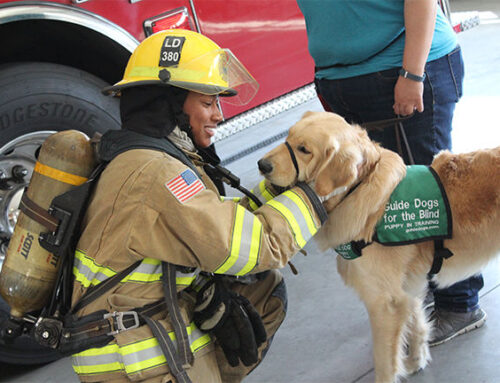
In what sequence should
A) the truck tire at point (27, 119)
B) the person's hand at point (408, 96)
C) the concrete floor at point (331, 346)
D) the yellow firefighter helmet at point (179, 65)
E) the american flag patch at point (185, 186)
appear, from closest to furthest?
the american flag patch at point (185, 186)
the yellow firefighter helmet at point (179, 65)
the person's hand at point (408, 96)
the concrete floor at point (331, 346)
the truck tire at point (27, 119)

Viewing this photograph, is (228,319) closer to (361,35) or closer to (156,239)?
(156,239)

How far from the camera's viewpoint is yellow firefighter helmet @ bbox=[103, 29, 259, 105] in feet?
6.45

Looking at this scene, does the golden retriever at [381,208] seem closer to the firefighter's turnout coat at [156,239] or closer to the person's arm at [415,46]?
the firefighter's turnout coat at [156,239]

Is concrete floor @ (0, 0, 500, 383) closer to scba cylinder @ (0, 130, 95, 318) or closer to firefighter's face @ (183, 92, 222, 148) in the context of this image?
scba cylinder @ (0, 130, 95, 318)

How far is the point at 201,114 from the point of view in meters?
2.08

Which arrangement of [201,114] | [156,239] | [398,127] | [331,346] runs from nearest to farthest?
1. [156,239]
2. [201,114]
3. [398,127]
4. [331,346]

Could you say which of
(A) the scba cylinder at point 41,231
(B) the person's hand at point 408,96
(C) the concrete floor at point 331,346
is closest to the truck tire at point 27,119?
(C) the concrete floor at point 331,346

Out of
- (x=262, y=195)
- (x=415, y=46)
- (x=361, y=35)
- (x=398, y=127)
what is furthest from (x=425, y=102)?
(x=262, y=195)

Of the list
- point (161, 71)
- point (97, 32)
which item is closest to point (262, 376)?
point (161, 71)

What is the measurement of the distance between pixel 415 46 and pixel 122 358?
1583 millimetres

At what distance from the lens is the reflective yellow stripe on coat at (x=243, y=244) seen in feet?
5.83

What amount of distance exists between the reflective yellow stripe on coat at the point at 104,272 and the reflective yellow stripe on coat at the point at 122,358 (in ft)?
0.67

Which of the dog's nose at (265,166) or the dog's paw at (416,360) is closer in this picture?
the dog's nose at (265,166)

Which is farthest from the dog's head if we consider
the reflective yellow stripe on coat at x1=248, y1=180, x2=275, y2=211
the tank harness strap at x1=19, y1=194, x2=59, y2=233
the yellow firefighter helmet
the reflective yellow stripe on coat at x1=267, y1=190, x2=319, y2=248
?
the tank harness strap at x1=19, y1=194, x2=59, y2=233
